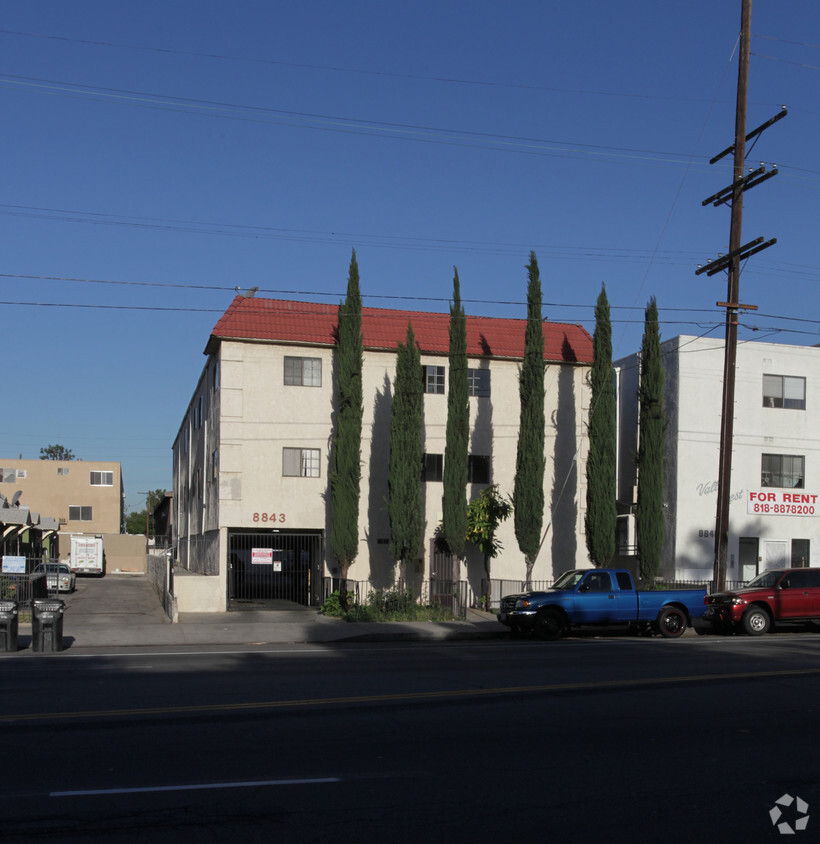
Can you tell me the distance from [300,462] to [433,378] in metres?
5.08

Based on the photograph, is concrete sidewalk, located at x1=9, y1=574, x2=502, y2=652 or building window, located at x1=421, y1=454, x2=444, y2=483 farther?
building window, located at x1=421, y1=454, x2=444, y2=483

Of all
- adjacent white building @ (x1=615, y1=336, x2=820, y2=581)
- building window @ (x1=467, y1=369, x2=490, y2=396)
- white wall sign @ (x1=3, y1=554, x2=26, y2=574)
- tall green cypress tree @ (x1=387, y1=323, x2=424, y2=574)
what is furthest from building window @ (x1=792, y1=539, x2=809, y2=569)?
white wall sign @ (x1=3, y1=554, x2=26, y2=574)

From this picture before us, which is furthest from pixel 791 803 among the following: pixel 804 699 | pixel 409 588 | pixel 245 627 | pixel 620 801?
pixel 409 588

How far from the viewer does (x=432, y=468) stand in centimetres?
2995

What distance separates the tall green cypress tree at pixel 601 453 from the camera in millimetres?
28734

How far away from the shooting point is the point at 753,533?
32.2 meters

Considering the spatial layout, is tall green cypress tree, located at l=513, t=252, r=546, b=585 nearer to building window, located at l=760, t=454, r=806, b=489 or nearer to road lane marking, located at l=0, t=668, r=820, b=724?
building window, located at l=760, t=454, r=806, b=489

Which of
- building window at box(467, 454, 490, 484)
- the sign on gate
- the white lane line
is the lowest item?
the sign on gate

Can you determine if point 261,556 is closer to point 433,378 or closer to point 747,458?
point 433,378

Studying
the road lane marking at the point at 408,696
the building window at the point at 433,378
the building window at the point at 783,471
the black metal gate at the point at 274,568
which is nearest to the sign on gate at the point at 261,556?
the black metal gate at the point at 274,568

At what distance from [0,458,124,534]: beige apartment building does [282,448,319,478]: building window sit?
169 feet

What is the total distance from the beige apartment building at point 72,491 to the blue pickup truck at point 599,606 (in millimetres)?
60012

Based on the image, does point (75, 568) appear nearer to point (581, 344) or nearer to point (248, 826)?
point (581, 344)

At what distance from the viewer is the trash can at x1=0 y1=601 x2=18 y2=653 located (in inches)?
744
